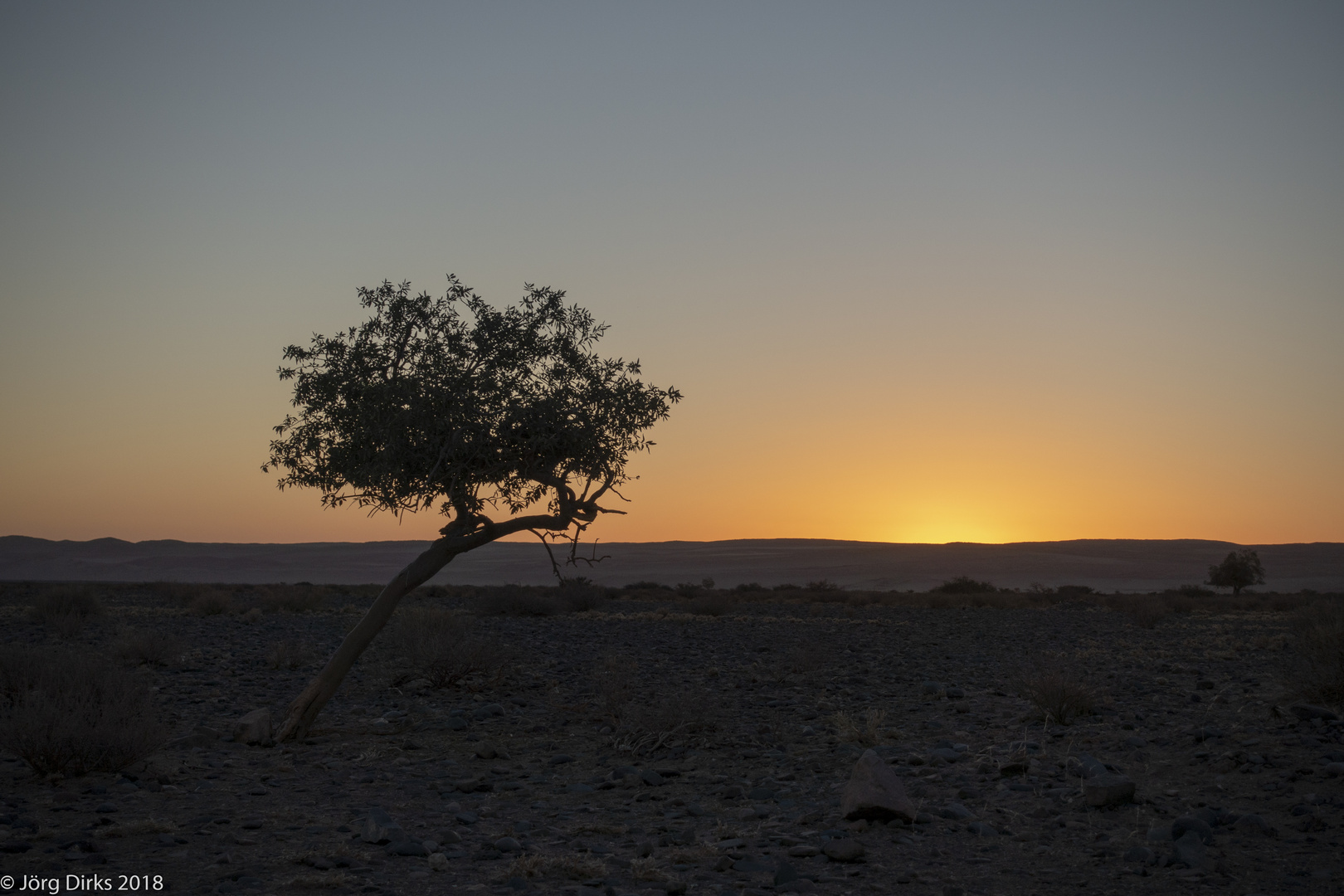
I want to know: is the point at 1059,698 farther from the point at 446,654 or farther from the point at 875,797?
the point at 446,654

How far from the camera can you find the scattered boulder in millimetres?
7582

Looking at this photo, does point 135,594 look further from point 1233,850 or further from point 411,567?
point 1233,850

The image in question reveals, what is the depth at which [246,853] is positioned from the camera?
22.4 ft

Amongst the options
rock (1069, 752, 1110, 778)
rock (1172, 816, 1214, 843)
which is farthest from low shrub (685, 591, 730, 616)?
rock (1172, 816, 1214, 843)

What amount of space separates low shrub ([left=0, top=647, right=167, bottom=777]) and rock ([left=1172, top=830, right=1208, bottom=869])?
32.4 ft

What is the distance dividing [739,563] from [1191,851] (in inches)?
5359

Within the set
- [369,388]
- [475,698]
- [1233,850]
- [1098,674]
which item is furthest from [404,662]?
[1233,850]

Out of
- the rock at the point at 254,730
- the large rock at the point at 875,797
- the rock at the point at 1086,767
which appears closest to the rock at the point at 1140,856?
the large rock at the point at 875,797

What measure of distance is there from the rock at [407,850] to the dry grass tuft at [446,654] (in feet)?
29.1

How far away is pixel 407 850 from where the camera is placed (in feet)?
22.9

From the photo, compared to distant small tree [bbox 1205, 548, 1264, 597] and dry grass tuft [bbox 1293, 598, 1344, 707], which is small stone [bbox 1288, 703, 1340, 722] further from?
distant small tree [bbox 1205, 548, 1264, 597]

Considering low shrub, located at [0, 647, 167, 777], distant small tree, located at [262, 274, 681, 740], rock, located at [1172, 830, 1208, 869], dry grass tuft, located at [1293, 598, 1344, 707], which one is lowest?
rock, located at [1172, 830, 1208, 869]

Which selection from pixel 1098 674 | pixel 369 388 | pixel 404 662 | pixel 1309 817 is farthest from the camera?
pixel 404 662

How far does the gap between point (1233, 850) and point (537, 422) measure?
27.6 ft
